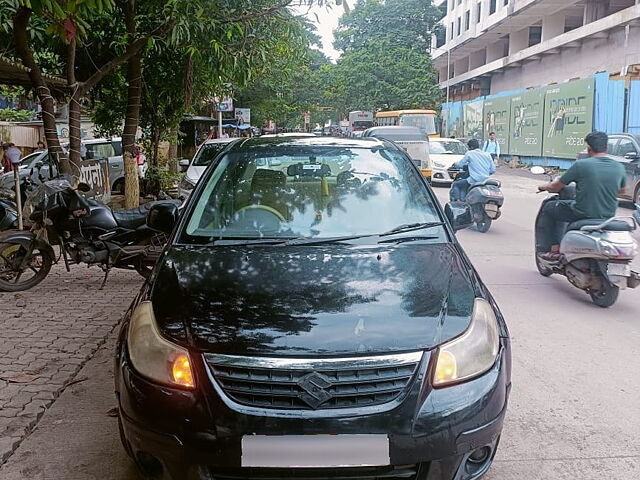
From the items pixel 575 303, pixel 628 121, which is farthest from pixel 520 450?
pixel 628 121

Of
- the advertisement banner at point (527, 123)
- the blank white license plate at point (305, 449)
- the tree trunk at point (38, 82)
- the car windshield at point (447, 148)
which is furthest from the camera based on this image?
the advertisement banner at point (527, 123)

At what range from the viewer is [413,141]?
1945 centimetres

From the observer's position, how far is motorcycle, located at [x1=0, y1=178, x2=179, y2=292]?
20.5 ft

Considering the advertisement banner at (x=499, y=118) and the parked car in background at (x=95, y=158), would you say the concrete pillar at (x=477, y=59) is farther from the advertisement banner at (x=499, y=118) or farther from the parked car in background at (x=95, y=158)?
the parked car in background at (x=95, y=158)

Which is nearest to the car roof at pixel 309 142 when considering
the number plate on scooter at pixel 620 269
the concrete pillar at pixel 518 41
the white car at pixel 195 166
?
the number plate on scooter at pixel 620 269

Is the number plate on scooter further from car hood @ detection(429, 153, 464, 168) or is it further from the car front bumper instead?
car hood @ detection(429, 153, 464, 168)

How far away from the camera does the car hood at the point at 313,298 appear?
2459 mm

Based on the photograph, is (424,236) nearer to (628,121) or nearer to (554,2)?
(628,121)

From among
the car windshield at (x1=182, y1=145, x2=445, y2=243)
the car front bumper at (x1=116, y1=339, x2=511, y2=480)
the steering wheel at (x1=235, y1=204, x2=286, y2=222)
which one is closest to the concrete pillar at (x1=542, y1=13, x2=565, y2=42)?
the car windshield at (x1=182, y1=145, x2=445, y2=243)

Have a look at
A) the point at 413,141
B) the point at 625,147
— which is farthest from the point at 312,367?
the point at 413,141

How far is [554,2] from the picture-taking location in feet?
103

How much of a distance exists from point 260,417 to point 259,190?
1.92 meters

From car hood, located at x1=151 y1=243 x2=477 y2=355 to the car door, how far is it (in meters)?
10.9

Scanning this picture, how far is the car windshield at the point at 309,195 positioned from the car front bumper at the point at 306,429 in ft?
4.04
